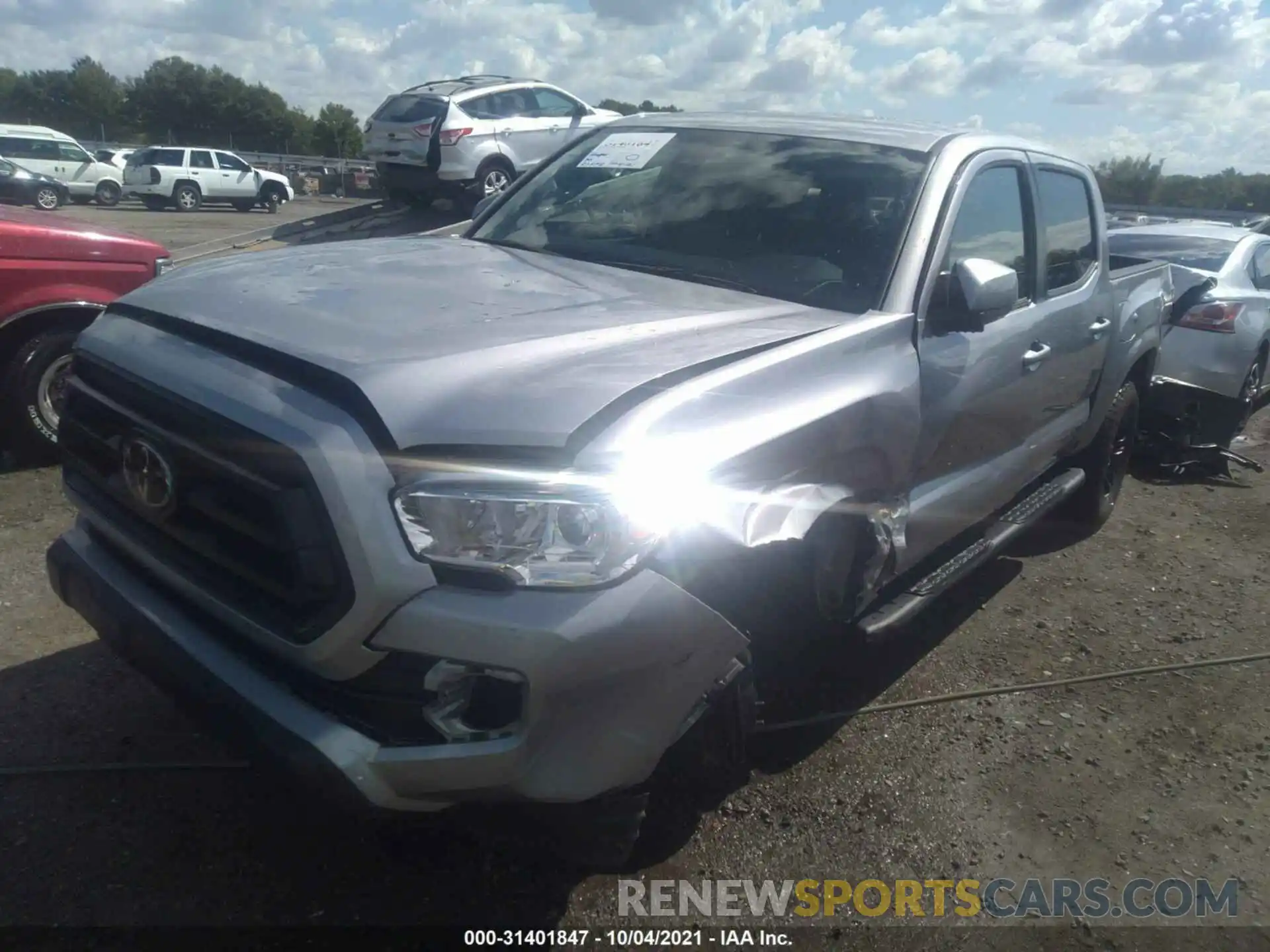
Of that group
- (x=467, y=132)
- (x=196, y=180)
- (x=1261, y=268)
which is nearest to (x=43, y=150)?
(x=196, y=180)

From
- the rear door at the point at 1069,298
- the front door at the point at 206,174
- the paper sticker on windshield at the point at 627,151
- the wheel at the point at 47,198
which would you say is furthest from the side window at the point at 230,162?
the rear door at the point at 1069,298

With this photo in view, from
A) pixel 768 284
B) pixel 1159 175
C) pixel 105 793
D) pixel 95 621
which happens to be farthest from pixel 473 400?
pixel 1159 175

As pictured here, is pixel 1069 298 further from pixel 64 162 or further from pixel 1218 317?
pixel 64 162

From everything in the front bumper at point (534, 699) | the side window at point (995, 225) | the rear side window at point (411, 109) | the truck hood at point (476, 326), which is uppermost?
the rear side window at point (411, 109)

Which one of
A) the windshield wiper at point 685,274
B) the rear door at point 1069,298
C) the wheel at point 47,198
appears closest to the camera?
the windshield wiper at point 685,274

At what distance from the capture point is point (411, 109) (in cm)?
1336

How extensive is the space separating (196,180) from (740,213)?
31.7 meters

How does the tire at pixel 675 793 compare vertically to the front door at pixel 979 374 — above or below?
below

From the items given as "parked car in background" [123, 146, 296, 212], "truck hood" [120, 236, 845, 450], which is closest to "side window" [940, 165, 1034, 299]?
"truck hood" [120, 236, 845, 450]

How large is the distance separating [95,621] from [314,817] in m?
0.77

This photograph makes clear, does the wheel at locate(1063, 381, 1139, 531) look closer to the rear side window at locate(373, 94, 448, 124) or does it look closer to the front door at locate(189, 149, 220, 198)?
the rear side window at locate(373, 94, 448, 124)

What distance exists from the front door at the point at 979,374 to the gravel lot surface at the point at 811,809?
2.17 ft

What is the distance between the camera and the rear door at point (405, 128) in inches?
489

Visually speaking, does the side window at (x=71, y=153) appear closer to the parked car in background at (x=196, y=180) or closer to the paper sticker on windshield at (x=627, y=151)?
the parked car in background at (x=196, y=180)
